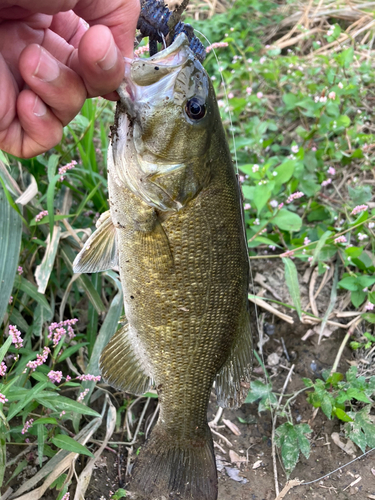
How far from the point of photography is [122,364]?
5.92 ft

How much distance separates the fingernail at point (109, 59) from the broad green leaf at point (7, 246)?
4.31 feet

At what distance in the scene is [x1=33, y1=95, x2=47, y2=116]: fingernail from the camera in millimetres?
1323

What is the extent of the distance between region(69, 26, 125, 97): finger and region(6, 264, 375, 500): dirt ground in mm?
1798

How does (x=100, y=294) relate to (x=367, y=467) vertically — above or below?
above

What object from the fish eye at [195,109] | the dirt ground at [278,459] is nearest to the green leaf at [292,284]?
the dirt ground at [278,459]

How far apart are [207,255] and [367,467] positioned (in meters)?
1.62

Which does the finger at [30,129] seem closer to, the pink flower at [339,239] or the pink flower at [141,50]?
the pink flower at [141,50]

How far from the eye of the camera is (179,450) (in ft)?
6.04

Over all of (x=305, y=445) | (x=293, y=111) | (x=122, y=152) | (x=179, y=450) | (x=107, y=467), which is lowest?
(x=107, y=467)

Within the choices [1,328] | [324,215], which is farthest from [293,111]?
[1,328]

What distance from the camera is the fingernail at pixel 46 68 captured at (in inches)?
47.9

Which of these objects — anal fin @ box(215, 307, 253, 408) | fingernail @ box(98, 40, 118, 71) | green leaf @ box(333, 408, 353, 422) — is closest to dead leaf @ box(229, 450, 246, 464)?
green leaf @ box(333, 408, 353, 422)

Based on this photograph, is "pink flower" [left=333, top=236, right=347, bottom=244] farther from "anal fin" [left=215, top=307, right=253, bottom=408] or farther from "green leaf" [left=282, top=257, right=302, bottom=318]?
"anal fin" [left=215, top=307, right=253, bottom=408]

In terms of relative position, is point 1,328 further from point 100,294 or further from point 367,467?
point 367,467
